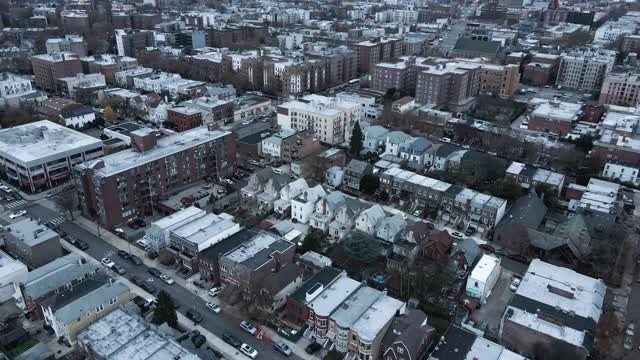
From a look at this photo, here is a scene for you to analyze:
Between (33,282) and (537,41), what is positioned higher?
(537,41)

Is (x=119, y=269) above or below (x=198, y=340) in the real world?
above

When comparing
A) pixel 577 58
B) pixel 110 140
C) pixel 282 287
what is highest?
pixel 577 58

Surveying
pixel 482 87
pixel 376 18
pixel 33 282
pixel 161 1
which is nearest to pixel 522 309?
pixel 33 282

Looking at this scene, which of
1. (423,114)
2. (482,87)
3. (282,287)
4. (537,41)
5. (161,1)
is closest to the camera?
(282,287)

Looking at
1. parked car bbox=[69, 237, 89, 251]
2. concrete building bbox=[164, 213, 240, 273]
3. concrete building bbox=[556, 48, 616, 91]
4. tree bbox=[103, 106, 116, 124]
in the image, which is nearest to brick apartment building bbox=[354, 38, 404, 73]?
concrete building bbox=[556, 48, 616, 91]

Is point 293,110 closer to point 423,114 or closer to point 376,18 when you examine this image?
point 423,114

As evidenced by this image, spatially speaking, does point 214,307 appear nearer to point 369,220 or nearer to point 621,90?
point 369,220

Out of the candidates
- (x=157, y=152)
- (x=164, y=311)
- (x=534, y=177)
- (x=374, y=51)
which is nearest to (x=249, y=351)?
(x=164, y=311)
